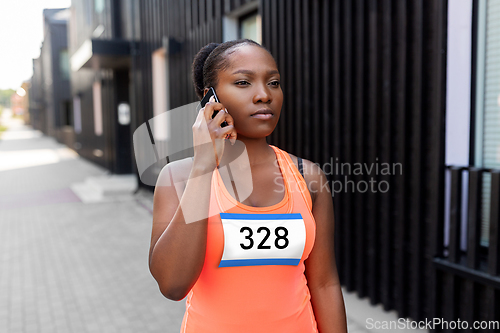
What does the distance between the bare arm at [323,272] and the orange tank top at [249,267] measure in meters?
0.10

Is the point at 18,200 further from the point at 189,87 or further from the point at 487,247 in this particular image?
the point at 487,247

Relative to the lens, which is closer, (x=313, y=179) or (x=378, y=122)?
(x=313, y=179)

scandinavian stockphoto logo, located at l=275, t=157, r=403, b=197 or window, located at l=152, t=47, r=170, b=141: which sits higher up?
window, located at l=152, t=47, r=170, b=141

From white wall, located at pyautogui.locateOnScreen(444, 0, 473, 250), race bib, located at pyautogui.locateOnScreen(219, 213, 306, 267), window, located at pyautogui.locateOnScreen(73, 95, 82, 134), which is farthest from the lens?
window, located at pyautogui.locateOnScreen(73, 95, 82, 134)

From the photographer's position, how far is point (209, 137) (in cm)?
141

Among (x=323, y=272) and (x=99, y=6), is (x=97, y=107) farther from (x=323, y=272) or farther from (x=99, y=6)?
(x=323, y=272)

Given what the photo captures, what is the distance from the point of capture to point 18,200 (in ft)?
35.3

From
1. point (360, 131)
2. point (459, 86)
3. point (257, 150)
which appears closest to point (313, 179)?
point (257, 150)

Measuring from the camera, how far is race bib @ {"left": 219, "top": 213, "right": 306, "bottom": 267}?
151cm

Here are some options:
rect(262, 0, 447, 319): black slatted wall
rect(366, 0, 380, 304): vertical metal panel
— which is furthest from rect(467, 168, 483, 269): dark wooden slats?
rect(366, 0, 380, 304): vertical metal panel

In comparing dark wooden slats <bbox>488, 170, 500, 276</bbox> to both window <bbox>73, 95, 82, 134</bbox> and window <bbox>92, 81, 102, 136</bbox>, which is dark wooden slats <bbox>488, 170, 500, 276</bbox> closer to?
window <bbox>92, 81, 102, 136</bbox>

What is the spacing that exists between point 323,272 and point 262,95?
0.76 metres

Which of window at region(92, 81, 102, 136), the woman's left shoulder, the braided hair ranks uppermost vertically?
window at region(92, 81, 102, 136)

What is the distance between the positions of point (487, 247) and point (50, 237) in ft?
21.8
